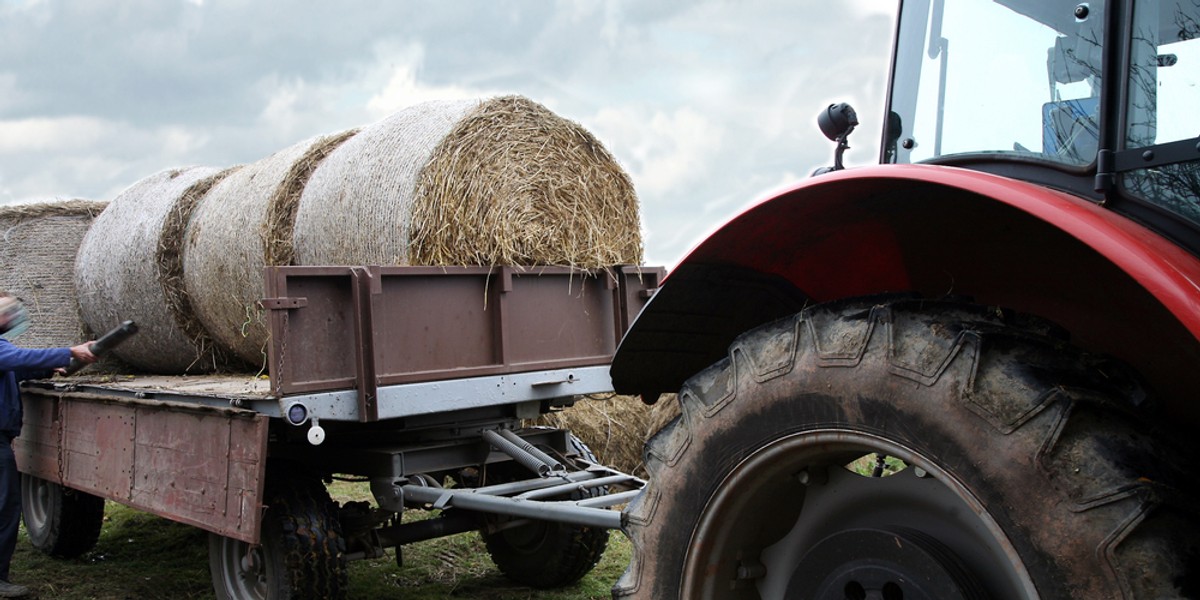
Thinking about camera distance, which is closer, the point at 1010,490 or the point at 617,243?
the point at 1010,490

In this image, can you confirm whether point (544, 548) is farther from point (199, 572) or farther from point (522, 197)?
point (199, 572)

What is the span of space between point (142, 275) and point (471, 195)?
10.8ft

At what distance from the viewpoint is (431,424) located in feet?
15.0

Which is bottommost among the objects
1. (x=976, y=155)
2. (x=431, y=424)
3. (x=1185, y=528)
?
(x=431, y=424)

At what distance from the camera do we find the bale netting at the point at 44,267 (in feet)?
25.4

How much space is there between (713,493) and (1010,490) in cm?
70

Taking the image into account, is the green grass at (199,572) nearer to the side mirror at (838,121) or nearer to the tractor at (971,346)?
the tractor at (971,346)

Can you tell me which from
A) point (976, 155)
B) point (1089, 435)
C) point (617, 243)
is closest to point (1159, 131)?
point (976, 155)

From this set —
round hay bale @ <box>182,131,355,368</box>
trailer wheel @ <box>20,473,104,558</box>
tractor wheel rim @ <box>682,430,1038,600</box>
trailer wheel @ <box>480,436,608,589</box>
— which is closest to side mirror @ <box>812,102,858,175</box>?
tractor wheel rim @ <box>682,430,1038,600</box>

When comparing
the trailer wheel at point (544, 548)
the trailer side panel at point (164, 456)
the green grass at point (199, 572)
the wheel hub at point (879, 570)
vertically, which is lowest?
the green grass at point (199, 572)

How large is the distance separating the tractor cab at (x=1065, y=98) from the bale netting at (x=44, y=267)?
7.26 metres

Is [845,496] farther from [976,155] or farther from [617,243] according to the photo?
[617,243]

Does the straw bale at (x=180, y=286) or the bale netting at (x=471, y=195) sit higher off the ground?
the bale netting at (x=471, y=195)

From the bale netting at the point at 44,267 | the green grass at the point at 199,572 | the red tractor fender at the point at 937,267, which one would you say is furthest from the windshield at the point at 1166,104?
the bale netting at the point at 44,267
